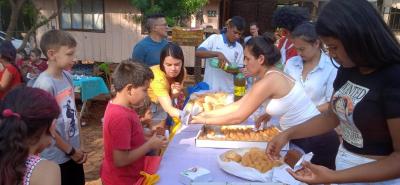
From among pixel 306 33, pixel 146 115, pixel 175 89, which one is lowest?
pixel 146 115

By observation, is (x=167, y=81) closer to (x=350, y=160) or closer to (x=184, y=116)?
(x=184, y=116)

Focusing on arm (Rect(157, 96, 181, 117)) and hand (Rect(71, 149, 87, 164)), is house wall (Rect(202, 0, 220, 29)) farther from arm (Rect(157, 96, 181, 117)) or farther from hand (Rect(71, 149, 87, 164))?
hand (Rect(71, 149, 87, 164))

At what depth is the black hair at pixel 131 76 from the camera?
2.14 meters

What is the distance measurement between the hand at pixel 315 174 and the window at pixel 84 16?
8.69 meters

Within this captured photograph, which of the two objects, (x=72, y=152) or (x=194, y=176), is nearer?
(x=194, y=176)

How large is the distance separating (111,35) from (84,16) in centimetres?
97

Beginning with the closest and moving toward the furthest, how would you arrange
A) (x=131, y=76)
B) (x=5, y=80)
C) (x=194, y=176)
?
(x=194, y=176) < (x=131, y=76) < (x=5, y=80)

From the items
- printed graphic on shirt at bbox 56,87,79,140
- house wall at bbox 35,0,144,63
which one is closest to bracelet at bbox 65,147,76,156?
printed graphic on shirt at bbox 56,87,79,140

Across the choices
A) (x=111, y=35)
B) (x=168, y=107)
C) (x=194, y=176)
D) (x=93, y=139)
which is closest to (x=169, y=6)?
(x=111, y=35)

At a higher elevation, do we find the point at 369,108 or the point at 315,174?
the point at 369,108

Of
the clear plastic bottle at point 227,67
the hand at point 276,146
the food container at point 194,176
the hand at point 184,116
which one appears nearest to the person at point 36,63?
the clear plastic bottle at point 227,67

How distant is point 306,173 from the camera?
1400 mm

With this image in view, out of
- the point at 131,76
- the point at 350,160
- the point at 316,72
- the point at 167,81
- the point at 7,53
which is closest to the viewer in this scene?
the point at 350,160

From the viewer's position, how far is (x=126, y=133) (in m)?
1.99
